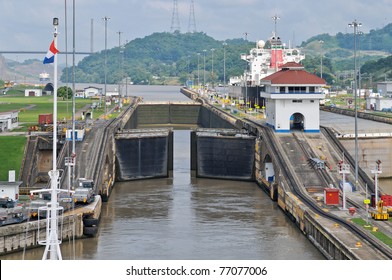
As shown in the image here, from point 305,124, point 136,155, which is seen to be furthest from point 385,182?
point 136,155

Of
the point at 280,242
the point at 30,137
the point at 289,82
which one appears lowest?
the point at 280,242

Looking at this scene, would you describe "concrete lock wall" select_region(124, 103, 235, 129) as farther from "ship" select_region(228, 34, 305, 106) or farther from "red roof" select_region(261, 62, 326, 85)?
"red roof" select_region(261, 62, 326, 85)

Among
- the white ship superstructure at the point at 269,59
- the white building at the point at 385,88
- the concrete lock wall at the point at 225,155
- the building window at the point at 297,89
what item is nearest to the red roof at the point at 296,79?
the building window at the point at 297,89

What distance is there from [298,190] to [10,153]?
29.7 metres

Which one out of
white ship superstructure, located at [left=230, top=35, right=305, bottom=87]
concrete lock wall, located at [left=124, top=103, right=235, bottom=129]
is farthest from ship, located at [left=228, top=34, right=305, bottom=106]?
concrete lock wall, located at [left=124, top=103, right=235, bottom=129]

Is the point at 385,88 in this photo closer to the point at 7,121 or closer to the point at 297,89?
the point at 297,89

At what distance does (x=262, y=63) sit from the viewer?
6531 inches

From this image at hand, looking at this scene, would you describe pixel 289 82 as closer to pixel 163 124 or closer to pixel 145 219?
pixel 145 219

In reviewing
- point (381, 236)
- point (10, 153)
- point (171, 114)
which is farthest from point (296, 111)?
point (171, 114)

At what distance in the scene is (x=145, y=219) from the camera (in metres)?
64.1

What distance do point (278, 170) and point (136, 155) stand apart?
21320mm

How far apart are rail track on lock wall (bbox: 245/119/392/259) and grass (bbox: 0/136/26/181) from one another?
948 inches

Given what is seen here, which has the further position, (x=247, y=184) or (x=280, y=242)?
(x=247, y=184)

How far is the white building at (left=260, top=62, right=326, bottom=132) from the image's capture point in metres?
82.3
